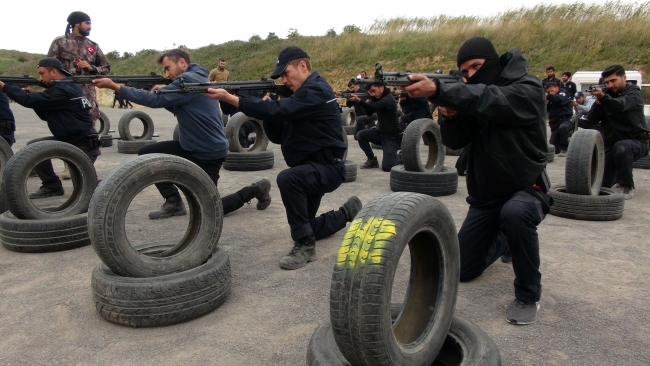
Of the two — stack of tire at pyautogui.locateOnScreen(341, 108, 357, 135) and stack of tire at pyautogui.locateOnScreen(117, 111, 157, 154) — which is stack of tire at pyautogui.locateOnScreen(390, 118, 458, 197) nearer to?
stack of tire at pyautogui.locateOnScreen(117, 111, 157, 154)

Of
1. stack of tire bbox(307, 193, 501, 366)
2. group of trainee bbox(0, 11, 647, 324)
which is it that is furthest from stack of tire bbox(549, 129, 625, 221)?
stack of tire bbox(307, 193, 501, 366)

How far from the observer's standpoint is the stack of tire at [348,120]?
1605 centimetres

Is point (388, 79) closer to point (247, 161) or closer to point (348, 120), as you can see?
point (247, 161)

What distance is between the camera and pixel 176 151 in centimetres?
549

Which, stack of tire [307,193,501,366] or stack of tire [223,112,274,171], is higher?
stack of tire [307,193,501,366]

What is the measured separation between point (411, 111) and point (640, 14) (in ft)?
68.6

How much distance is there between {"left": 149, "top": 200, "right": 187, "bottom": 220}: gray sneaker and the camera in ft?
19.1

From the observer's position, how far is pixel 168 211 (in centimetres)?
587

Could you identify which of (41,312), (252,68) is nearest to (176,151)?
(41,312)

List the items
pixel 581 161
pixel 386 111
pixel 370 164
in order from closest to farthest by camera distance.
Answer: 1. pixel 581 161
2. pixel 386 111
3. pixel 370 164

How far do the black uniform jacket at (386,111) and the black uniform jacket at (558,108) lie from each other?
419 cm

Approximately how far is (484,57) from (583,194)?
322 centimetres

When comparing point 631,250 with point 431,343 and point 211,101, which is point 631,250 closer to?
point 431,343

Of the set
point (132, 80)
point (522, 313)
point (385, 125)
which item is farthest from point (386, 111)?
point (522, 313)
